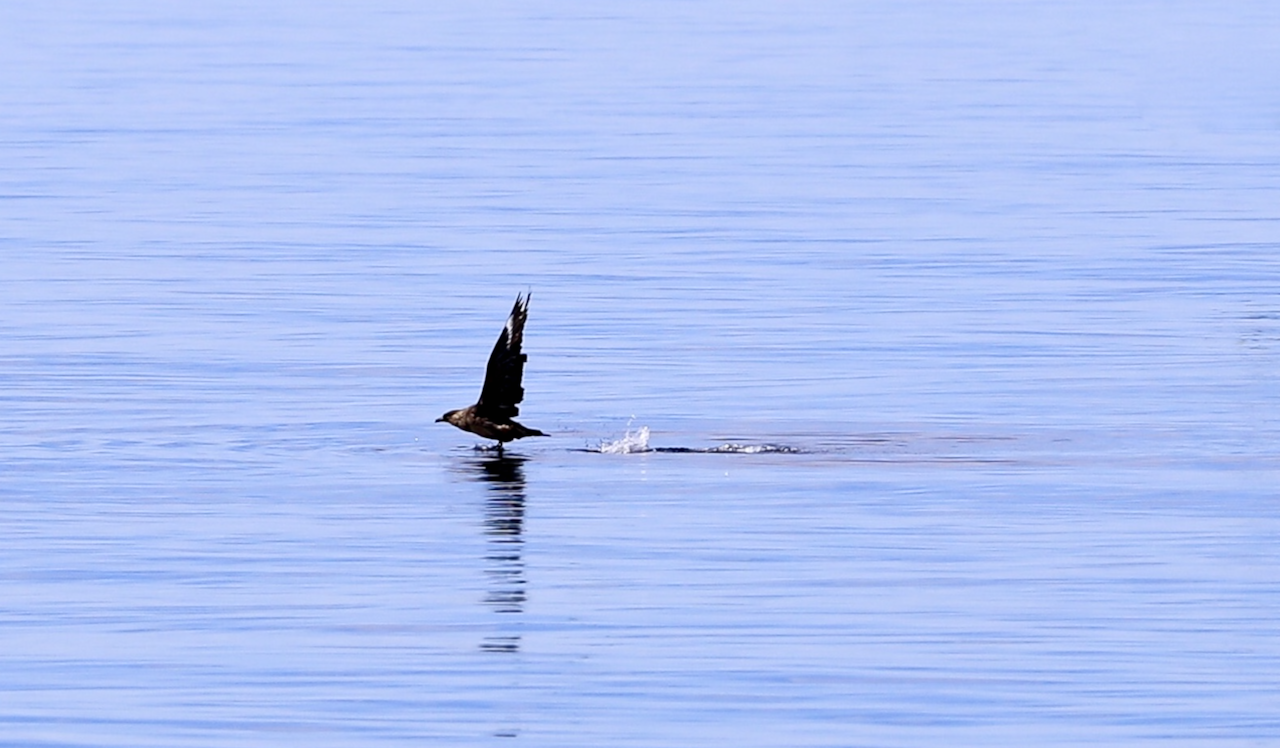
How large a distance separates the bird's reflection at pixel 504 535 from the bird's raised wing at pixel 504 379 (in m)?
0.40

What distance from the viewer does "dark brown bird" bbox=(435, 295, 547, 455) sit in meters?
23.5

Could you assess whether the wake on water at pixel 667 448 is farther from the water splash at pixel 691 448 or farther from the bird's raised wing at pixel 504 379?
the bird's raised wing at pixel 504 379

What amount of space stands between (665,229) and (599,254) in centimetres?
325

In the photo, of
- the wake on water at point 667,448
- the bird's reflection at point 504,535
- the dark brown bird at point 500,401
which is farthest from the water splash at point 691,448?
the bird's reflection at point 504,535

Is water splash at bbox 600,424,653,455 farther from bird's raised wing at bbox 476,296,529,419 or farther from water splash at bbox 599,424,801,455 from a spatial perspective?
bird's raised wing at bbox 476,296,529,419

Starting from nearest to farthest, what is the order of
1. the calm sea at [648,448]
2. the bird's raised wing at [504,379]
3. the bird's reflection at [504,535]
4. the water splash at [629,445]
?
the calm sea at [648,448], the bird's reflection at [504,535], the bird's raised wing at [504,379], the water splash at [629,445]

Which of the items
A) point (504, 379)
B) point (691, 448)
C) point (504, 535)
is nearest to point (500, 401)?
point (504, 379)

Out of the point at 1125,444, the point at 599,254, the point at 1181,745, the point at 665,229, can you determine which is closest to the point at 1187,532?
the point at 1125,444

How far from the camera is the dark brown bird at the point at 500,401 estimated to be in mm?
23531

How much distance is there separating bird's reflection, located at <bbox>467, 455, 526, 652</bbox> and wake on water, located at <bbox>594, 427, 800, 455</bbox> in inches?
26.7

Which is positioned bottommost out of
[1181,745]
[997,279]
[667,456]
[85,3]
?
[1181,745]

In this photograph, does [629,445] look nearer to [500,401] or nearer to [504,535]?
[500,401]

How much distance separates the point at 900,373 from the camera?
2811 cm

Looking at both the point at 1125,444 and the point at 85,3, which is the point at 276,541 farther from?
the point at 85,3
